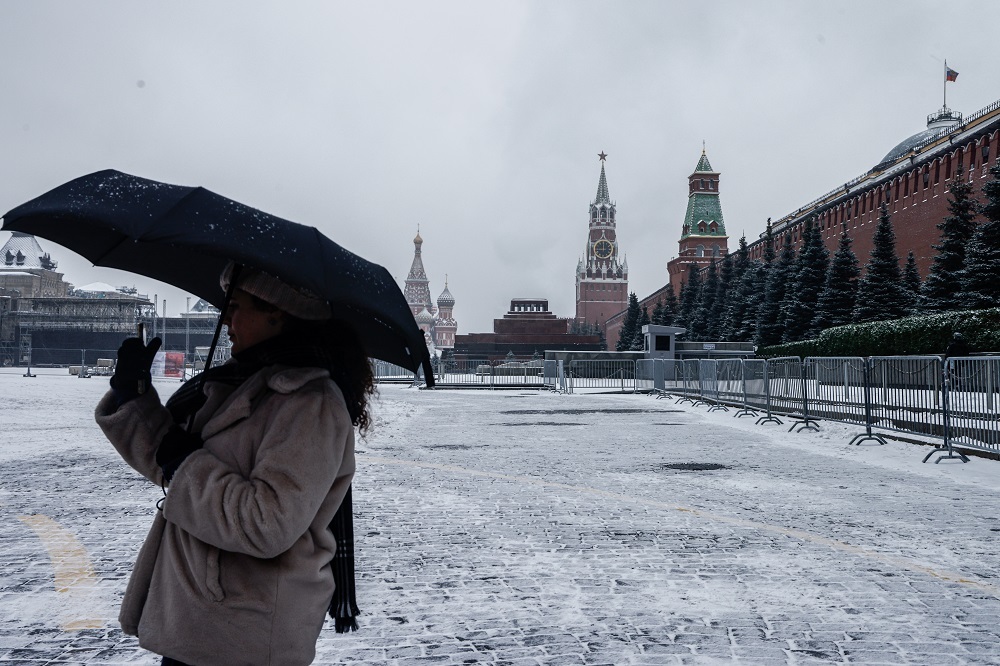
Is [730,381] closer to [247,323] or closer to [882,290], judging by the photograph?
[247,323]

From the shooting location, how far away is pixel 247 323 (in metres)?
2.22

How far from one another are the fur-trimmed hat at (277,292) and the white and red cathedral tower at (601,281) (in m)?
158

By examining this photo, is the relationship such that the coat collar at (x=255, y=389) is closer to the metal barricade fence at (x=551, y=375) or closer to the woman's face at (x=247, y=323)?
the woman's face at (x=247, y=323)

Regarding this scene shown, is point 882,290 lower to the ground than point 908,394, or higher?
higher

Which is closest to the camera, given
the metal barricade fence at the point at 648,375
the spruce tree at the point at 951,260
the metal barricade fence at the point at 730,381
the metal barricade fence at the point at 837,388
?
the metal barricade fence at the point at 837,388

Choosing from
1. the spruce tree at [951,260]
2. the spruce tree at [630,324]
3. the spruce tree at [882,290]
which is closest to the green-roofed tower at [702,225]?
the spruce tree at [630,324]

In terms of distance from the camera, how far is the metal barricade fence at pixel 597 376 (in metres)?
36.2

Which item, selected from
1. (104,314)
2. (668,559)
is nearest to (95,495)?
(668,559)

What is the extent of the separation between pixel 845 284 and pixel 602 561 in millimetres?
40867

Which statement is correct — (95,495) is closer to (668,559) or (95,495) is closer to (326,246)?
(668,559)

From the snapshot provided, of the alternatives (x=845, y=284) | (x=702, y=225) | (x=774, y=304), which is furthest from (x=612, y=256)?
(x=845, y=284)

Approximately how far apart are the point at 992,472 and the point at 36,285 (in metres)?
138

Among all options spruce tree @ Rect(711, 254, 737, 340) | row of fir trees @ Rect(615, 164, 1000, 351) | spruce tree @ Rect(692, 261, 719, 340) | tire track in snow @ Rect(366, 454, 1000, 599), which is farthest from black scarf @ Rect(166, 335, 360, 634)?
spruce tree @ Rect(692, 261, 719, 340)

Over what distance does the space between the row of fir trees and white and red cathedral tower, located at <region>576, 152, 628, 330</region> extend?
9014 centimetres
